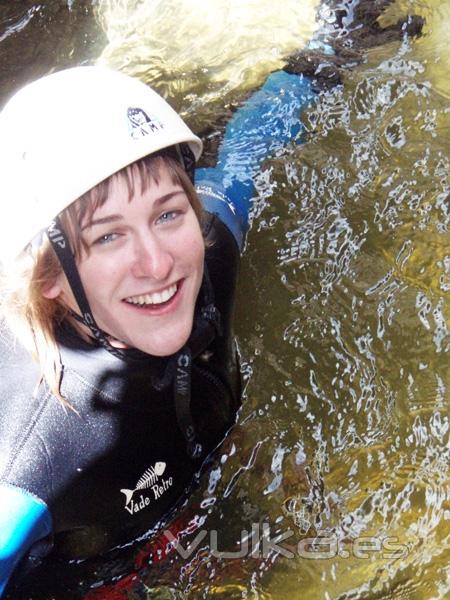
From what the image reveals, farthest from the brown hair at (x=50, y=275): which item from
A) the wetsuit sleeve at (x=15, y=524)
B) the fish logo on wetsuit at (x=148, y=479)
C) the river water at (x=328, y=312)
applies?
the river water at (x=328, y=312)

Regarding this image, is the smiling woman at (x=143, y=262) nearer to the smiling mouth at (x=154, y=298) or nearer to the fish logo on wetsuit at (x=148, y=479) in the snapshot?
the smiling mouth at (x=154, y=298)

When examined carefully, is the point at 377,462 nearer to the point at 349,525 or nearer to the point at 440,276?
the point at 349,525

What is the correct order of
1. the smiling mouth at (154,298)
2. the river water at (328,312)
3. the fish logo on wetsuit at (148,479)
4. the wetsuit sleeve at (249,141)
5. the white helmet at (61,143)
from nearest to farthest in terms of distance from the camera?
the white helmet at (61,143) → the smiling mouth at (154,298) → the fish logo on wetsuit at (148,479) → the river water at (328,312) → the wetsuit sleeve at (249,141)

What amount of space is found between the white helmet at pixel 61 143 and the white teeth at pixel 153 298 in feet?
1.22

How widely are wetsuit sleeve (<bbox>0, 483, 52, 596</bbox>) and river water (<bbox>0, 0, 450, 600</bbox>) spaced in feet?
2.50

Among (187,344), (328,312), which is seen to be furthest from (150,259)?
(328,312)

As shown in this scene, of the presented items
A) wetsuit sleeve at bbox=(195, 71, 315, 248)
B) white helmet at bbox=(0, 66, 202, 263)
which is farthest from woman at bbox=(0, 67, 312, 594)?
wetsuit sleeve at bbox=(195, 71, 315, 248)

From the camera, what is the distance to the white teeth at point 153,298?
7.81 feet

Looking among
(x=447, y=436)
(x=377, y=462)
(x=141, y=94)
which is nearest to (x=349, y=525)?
(x=377, y=462)

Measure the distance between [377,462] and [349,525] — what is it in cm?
28

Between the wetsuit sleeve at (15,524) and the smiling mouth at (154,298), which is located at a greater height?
the smiling mouth at (154,298)

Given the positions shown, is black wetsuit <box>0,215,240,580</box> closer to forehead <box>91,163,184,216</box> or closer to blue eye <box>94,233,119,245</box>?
blue eye <box>94,233,119,245</box>

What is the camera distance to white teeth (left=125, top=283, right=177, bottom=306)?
2381 millimetres

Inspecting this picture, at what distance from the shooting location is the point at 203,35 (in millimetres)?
4801
